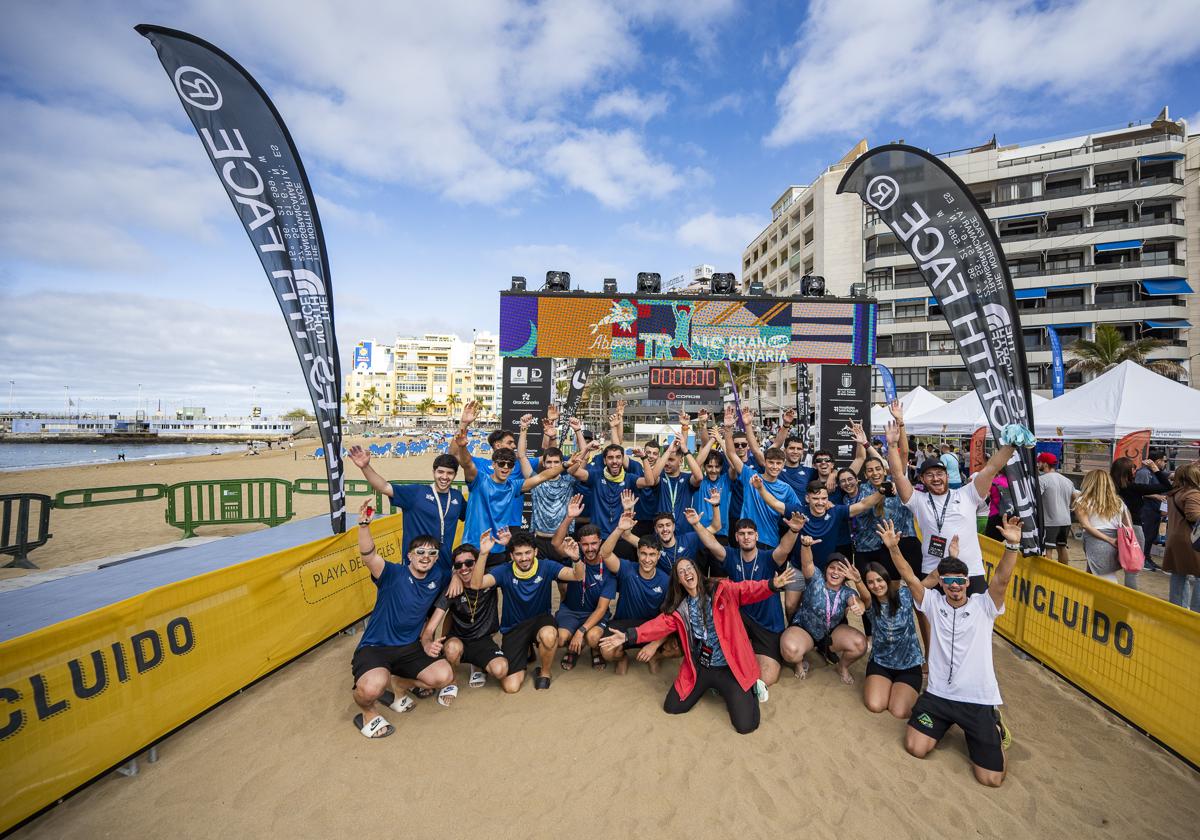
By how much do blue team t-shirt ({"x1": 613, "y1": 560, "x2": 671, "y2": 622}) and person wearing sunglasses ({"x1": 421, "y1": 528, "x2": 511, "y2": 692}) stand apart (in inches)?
48.2

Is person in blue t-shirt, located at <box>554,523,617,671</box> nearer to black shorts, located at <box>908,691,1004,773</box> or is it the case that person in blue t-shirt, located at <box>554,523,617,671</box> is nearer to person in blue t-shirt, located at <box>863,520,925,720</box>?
person in blue t-shirt, located at <box>863,520,925,720</box>

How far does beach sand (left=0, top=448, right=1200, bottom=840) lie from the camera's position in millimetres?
2967

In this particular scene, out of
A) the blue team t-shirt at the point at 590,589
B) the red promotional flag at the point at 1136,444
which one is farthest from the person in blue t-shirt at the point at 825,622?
the red promotional flag at the point at 1136,444

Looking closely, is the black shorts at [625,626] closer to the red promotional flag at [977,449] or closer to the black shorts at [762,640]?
the black shorts at [762,640]

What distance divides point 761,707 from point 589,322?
34.6ft

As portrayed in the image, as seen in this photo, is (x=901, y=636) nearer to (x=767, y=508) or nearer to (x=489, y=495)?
(x=767, y=508)

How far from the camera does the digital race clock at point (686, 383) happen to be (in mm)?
14469

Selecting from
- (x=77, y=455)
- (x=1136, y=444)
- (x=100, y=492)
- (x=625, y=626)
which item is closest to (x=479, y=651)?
(x=625, y=626)

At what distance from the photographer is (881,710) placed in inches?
165

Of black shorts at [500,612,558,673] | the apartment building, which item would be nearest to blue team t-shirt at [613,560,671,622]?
black shorts at [500,612,558,673]

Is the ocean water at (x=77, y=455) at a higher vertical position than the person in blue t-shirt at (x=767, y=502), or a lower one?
lower

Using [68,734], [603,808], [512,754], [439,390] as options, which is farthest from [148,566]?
[439,390]

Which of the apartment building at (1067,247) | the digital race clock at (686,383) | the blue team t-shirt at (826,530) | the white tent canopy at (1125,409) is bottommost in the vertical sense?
the blue team t-shirt at (826,530)

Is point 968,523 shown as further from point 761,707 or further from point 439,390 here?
point 439,390
